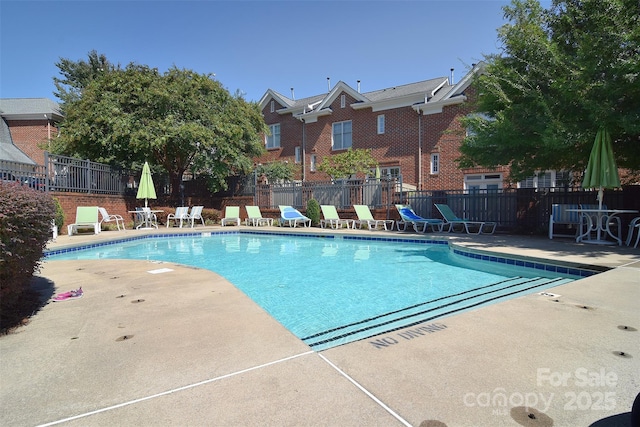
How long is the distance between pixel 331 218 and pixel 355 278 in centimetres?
845

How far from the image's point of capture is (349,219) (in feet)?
48.4

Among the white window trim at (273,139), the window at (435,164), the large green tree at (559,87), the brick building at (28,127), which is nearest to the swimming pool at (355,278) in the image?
the large green tree at (559,87)

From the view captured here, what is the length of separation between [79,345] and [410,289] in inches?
162

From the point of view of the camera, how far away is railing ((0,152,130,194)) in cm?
1115

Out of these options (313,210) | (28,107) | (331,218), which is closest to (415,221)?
(331,218)

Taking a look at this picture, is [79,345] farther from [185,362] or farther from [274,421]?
[274,421]

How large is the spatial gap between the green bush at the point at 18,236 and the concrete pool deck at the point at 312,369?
38 cm

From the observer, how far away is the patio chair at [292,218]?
49.4 ft

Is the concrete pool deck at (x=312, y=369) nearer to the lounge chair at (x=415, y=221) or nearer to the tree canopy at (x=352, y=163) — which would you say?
the lounge chair at (x=415, y=221)

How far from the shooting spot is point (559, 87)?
7.42 m

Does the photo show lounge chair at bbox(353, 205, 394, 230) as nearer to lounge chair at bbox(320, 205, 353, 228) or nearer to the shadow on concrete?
lounge chair at bbox(320, 205, 353, 228)

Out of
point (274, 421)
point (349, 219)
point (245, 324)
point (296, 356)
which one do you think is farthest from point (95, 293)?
point (349, 219)

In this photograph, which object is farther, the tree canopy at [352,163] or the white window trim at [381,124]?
the white window trim at [381,124]

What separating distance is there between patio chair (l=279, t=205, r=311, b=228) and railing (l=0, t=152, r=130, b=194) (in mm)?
7529
